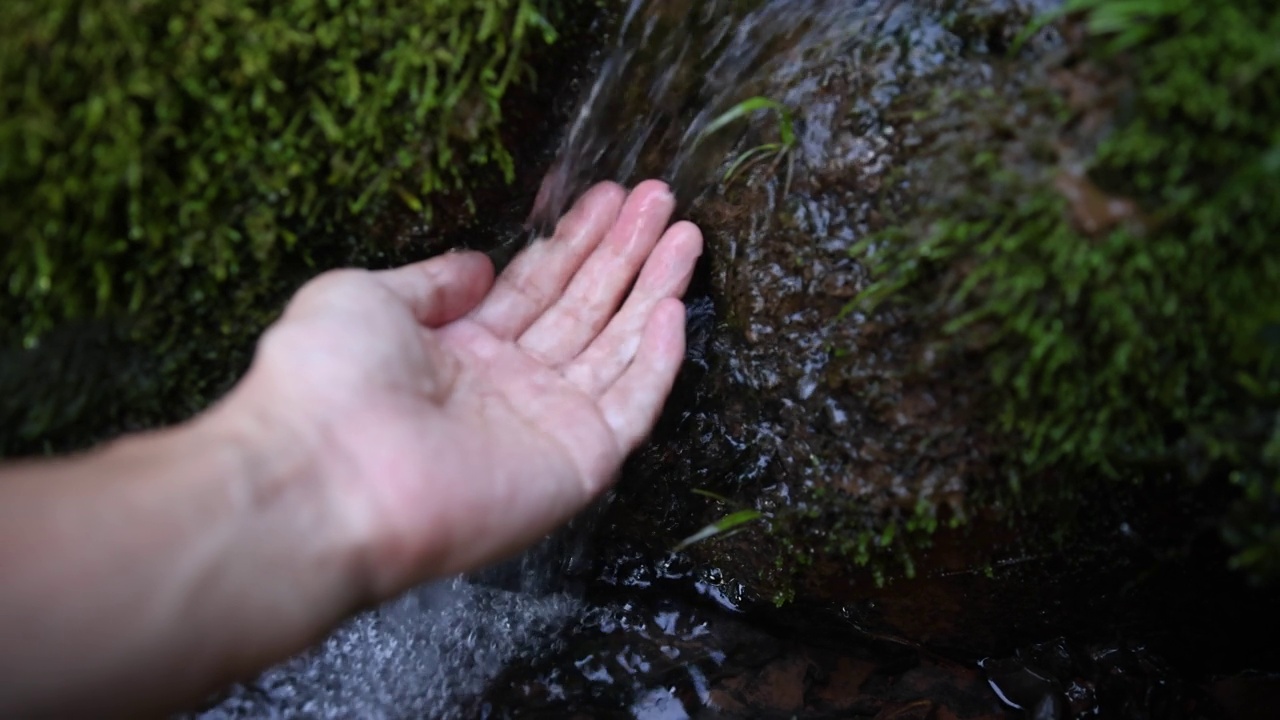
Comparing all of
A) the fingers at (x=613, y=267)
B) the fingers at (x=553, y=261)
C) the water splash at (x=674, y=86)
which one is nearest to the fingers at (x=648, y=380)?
the fingers at (x=613, y=267)

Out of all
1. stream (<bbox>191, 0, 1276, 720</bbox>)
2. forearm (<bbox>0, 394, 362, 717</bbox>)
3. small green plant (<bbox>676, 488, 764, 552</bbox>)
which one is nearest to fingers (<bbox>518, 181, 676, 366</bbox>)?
stream (<bbox>191, 0, 1276, 720</bbox>)

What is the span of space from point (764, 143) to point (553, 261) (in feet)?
2.53

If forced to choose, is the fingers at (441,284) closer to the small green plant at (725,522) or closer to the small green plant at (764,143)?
the small green plant at (764,143)

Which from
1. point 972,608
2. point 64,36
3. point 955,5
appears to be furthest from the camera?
point 972,608

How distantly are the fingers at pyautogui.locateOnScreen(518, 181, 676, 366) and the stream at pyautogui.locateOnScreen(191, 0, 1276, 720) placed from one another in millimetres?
129

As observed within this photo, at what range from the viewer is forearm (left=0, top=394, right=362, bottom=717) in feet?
4.58

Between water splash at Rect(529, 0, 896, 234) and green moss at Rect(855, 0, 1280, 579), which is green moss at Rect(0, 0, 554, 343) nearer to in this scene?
water splash at Rect(529, 0, 896, 234)

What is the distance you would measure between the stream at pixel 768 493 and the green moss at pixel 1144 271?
0.16 metres

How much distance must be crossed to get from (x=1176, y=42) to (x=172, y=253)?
7.92ft

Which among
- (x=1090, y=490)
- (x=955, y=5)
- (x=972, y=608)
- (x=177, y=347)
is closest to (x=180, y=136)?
(x=177, y=347)

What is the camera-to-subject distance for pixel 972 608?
2.57m

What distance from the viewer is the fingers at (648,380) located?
2281 mm

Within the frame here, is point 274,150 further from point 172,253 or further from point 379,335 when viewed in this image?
point 379,335

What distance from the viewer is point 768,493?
7.95 feet
